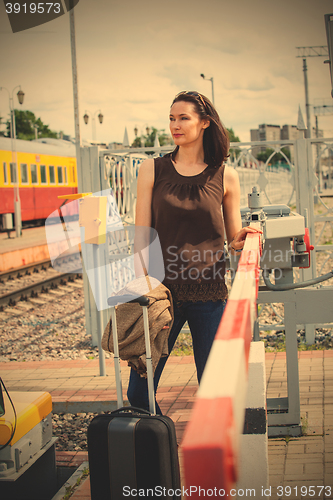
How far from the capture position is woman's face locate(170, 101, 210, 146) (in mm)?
2301

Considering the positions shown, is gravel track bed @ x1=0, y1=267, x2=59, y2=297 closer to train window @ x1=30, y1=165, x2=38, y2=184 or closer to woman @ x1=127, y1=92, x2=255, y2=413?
woman @ x1=127, y1=92, x2=255, y2=413

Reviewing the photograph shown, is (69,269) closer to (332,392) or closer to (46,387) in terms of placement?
(46,387)

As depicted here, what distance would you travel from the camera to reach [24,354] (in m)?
6.52

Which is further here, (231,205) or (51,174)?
(51,174)

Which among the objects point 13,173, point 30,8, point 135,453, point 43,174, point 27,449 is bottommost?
point 27,449

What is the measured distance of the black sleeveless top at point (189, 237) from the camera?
88.2 inches

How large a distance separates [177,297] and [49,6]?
3.33 meters

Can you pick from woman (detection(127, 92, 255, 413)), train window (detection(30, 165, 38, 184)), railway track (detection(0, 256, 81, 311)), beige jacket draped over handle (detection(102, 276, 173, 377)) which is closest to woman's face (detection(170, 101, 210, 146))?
woman (detection(127, 92, 255, 413))

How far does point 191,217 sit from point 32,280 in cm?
959

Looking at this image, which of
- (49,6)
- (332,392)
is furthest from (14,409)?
(49,6)

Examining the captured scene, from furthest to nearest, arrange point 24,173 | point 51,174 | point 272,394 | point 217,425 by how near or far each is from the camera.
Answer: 1. point 51,174
2. point 24,173
3. point 272,394
4. point 217,425

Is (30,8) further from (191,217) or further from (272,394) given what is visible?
(272,394)

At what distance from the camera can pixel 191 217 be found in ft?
7.39

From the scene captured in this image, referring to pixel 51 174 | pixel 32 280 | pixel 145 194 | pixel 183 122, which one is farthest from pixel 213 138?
pixel 51 174
